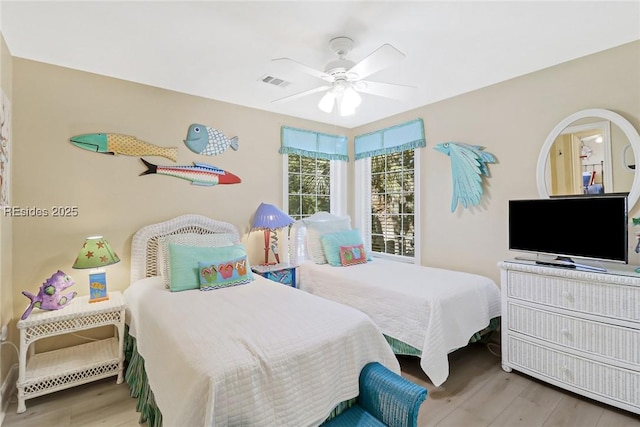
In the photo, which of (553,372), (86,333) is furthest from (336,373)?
(86,333)

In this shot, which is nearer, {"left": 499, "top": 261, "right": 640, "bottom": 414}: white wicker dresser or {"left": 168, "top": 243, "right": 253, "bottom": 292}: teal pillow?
{"left": 499, "top": 261, "right": 640, "bottom": 414}: white wicker dresser

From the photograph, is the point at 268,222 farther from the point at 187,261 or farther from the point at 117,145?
the point at 117,145

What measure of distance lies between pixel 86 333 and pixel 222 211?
1581mm

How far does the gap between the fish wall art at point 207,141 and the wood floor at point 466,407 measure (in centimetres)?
218

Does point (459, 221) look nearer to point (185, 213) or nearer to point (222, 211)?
point (222, 211)

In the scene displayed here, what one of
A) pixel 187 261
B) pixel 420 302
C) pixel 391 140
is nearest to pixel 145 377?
pixel 187 261

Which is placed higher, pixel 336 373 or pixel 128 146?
pixel 128 146

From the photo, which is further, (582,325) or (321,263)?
(321,263)

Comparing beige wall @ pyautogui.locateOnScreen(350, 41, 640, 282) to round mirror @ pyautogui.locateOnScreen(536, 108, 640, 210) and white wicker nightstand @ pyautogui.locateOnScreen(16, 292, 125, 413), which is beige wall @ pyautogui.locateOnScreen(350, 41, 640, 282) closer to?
round mirror @ pyautogui.locateOnScreen(536, 108, 640, 210)

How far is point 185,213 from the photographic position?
316cm

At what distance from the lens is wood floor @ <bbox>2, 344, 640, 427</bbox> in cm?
193

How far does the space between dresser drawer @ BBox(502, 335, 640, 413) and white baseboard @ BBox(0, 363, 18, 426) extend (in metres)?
3.57

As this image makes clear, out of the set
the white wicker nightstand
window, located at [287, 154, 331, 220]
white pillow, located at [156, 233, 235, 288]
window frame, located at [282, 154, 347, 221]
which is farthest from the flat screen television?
the white wicker nightstand

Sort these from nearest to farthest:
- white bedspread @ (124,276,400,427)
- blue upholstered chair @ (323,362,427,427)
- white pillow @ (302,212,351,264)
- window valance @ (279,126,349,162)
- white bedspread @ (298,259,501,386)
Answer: white bedspread @ (124,276,400,427)
blue upholstered chair @ (323,362,427,427)
white bedspread @ (298,259,501,386)
white pillow @ (302,212,351,264)
window valance @ (279,126,349,162)
